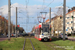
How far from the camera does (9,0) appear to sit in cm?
2911

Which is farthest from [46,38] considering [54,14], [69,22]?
[69,22]

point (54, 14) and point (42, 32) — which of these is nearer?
point (42, 32)

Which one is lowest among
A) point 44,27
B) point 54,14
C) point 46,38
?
point 46,38

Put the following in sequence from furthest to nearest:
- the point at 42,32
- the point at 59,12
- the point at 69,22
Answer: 1. the point at 69,22
2. the point at 59,12
3. the point at 42,32

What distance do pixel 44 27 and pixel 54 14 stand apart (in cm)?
2267

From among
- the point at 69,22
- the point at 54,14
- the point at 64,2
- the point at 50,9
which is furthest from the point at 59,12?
the point at 69,22

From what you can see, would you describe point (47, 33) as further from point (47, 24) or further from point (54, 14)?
point (54, 14)

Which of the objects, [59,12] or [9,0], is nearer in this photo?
[9,0]

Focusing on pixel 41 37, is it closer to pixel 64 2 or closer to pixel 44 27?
pixel 44 27

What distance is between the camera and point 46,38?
1086 inches

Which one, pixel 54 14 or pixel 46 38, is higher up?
pixel 54 14

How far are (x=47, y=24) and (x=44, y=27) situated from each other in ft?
2.55

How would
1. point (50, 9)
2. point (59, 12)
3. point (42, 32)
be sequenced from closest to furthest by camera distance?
1. point (42, 32)
2. point (50, 9)
3. point (59, 12)

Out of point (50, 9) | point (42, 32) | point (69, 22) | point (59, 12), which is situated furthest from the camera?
point (69, 22)
